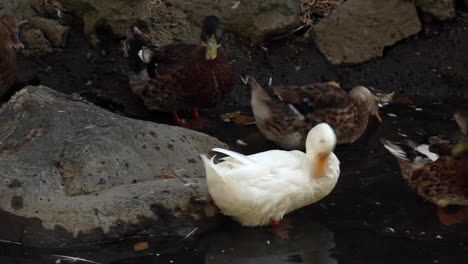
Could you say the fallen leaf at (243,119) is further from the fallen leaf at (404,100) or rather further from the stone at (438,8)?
the stone at (438,8)

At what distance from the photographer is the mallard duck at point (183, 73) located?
712 cm

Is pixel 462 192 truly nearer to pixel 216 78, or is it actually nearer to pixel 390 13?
pixel 216 78

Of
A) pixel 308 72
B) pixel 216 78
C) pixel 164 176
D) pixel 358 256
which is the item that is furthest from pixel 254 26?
pixel 358 256

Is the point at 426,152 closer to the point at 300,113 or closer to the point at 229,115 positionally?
the point at 300,113

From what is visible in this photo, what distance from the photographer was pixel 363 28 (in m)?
8.28

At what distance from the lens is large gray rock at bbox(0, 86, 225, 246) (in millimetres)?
4949

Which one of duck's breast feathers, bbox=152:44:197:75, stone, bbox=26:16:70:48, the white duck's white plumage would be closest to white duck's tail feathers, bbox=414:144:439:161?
the white duck's white plumage

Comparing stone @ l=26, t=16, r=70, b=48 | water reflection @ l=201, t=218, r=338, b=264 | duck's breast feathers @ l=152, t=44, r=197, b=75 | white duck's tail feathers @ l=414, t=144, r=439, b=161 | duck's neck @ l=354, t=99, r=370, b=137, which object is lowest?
water reflection @ l=201, t=218, r=338, b=264

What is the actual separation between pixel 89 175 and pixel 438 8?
469 cm

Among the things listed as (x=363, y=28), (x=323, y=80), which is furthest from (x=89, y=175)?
(x=363, y=28)

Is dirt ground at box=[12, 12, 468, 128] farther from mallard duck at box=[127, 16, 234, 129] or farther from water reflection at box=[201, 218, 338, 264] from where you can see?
water reflection at box=[201, 218, 338, 264]

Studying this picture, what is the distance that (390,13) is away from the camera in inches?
327

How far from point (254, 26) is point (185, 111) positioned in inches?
48.5

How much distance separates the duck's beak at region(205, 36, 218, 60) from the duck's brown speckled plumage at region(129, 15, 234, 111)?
56 millimetres
